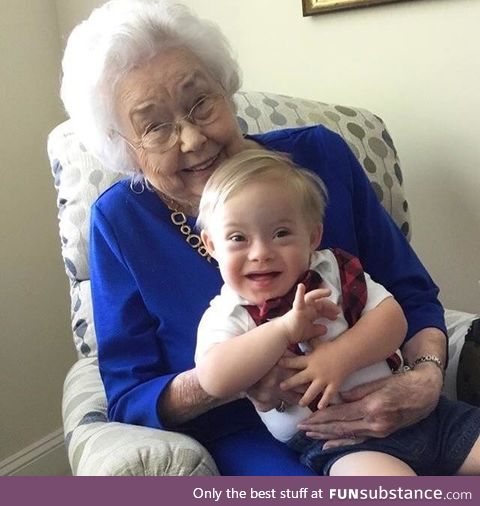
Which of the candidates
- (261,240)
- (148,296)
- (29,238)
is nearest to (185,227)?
(148,296)

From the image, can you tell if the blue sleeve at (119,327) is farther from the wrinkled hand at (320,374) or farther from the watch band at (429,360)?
the watch band at (429,360)

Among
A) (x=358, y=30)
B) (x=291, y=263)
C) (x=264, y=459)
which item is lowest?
(x=264, y=459)

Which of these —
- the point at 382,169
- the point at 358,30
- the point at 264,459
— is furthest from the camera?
the point at 358,30

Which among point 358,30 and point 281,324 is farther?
point 358,30

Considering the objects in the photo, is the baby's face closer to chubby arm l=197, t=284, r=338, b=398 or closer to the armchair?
chubby arm l=197, t=284, r=338, b=398

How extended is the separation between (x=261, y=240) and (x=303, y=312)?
13 centimetres

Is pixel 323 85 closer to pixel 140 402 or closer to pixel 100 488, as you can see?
pixel 140 402

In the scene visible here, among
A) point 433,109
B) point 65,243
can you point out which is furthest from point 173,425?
point 433,109

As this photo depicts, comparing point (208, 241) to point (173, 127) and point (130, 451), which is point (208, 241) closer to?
point (173, 127)

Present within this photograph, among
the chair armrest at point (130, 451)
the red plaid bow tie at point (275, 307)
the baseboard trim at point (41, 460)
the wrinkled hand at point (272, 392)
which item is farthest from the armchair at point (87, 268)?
the baseboard trim at point (41, 460)

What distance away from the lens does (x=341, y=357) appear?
1.07 m

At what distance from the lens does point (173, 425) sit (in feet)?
3.99

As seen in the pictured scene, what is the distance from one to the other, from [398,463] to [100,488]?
0.44 meters

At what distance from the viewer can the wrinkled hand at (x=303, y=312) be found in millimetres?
1021
